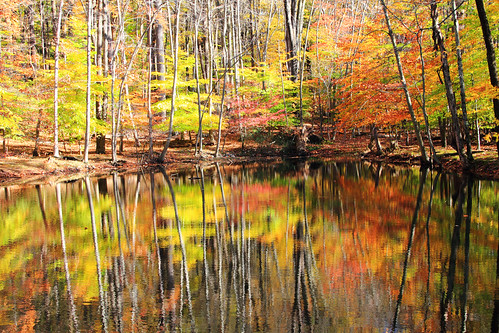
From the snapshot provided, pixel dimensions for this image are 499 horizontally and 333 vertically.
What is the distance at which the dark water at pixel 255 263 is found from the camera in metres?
4.66

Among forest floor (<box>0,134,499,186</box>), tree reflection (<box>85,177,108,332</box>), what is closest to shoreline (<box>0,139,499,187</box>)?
forest floor (<box>0,134,499,186</box>)

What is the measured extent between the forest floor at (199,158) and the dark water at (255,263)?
7363 millimetres

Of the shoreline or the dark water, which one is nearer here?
the dark water

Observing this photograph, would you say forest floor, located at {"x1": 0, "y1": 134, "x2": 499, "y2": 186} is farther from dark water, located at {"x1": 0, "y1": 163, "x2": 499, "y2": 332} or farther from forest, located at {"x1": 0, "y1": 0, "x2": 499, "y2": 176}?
dark water, located at {"x1": 0, "y1": 163, "x2": 499, "y2": 332}

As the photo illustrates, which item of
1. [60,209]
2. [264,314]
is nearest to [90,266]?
[264,314]

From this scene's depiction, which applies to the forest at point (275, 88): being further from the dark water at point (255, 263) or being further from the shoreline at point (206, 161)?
the dark water at point (255, 263)

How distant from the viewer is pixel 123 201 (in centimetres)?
1296

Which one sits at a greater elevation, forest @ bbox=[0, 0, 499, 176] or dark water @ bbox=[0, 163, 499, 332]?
forest @ bbox=[0, 0, 499, 176]

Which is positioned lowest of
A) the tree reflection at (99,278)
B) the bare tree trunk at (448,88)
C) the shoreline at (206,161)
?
the tree reflection at (99,278)

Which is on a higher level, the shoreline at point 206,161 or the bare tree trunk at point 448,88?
the bare tree trunk at point 448,88

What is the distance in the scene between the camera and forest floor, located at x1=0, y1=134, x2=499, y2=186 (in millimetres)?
19559

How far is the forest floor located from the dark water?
24.2 ft

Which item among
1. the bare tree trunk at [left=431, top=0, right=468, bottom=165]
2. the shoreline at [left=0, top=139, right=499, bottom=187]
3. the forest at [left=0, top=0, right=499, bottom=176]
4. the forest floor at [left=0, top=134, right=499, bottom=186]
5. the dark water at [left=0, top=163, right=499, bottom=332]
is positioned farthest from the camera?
the forest floor at [left=0, top=134, right=499, bottom=186]

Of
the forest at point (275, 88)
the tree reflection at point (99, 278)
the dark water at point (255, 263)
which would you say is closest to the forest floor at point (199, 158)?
the forest at point (275, 88)
